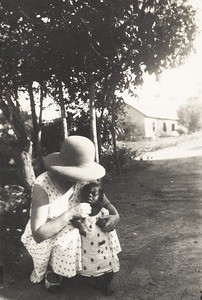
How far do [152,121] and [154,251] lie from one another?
126 feet

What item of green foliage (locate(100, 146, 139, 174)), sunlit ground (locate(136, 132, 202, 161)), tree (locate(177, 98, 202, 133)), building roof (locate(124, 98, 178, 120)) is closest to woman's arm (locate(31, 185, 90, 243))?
green foliage (locate(100, 146, 139, 174))

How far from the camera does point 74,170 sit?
2.60 meters

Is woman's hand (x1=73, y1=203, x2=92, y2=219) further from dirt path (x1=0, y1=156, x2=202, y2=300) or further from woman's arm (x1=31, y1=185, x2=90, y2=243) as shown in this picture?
dirt path (x1=0, y1=156, x2=202, y2=300)

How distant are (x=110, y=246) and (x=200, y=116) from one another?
31.6 metres

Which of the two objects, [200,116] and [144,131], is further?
[144,131]

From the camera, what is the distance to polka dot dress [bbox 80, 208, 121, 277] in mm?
2699

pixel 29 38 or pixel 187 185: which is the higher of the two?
pixel 29 38

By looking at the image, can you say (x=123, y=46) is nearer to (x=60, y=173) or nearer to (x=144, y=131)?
(x=60, y=173)

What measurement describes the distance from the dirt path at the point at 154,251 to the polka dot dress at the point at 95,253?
0.21 meters

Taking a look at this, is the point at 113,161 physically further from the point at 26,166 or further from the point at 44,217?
the point at 44,217

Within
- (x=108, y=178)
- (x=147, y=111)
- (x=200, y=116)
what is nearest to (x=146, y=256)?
(x=108, y=178)

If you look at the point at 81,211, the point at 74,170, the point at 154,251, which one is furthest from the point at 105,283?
the point at 154,251

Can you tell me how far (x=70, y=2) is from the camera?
5770 mm

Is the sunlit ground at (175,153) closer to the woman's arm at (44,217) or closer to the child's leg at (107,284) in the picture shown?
the child's leg at (107,284)
